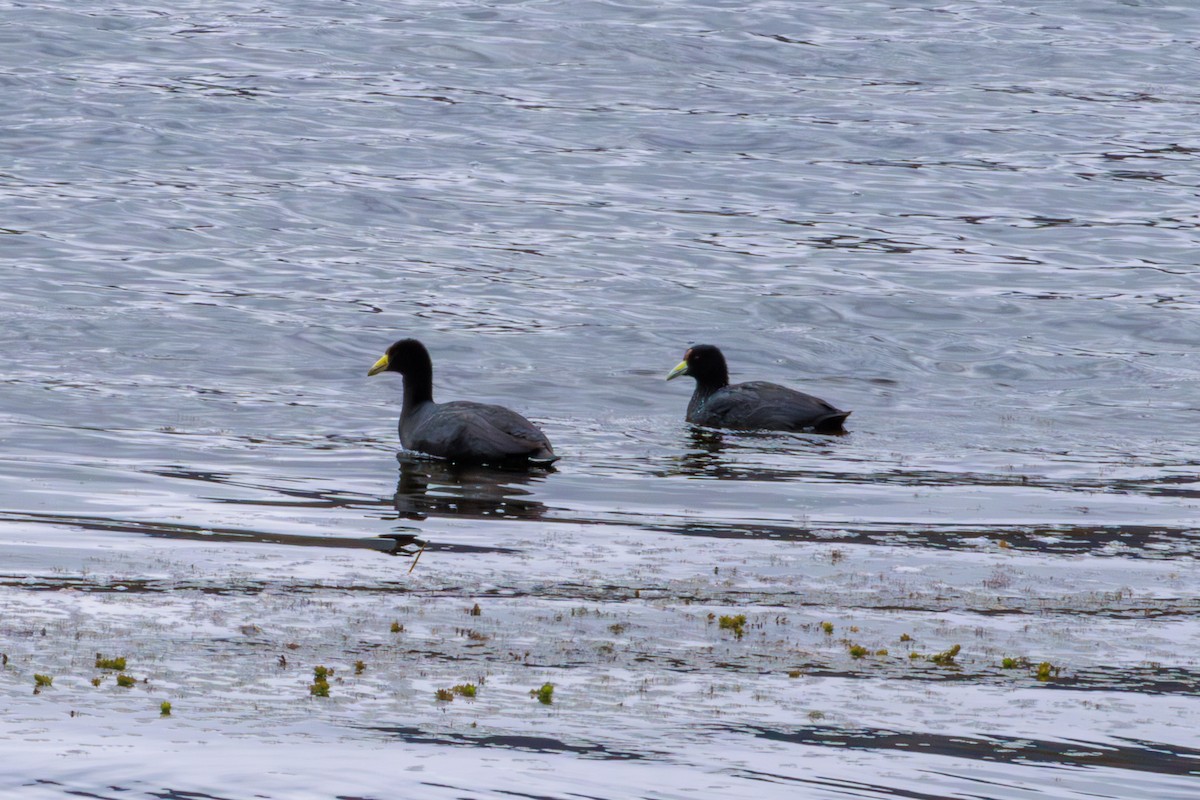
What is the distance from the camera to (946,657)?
347 inches

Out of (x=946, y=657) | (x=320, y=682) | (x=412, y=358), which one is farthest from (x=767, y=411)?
(x=320, y=682)

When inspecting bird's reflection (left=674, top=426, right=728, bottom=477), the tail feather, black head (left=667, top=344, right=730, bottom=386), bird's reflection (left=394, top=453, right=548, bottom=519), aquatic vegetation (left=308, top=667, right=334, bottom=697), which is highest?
black head (left=667, top=344, right=730, bottom=386)

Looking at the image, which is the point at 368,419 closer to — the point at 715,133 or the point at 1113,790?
the point at 1113,790

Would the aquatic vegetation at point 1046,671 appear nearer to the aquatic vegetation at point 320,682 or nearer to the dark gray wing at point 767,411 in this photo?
the aquatic vegetation at point 320,682

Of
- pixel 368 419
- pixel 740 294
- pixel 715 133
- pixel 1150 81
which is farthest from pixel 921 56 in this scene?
pixel 368 419

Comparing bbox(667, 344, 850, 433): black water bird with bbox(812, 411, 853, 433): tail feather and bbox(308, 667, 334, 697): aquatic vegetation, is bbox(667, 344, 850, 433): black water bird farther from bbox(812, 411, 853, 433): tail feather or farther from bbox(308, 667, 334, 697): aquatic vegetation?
bbox(308, 667, 334, 697): aquatic vegetation

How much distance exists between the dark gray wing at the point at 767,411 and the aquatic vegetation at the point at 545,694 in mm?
9158

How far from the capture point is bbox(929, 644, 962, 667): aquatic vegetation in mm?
8742

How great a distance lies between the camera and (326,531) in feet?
38.2

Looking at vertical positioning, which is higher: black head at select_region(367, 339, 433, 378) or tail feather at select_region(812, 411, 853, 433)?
black head at select_region(367, 339, 433, 378)

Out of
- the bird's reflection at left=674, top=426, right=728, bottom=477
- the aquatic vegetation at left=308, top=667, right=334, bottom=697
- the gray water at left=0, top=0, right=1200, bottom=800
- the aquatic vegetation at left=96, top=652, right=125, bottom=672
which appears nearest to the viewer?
the gray water at left=0, top=0, right=1200, bottom=800

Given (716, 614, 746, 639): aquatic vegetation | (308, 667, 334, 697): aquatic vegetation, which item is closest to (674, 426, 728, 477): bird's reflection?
(716, 614, 746, 639): aquatic vegetation

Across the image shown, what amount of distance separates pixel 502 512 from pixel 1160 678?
531 cm

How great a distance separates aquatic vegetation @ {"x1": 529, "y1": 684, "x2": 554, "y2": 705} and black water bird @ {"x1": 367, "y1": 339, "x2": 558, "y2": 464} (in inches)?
259
